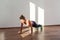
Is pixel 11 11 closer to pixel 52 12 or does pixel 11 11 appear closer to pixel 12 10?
pixel 12 10

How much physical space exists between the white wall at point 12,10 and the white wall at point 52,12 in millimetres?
146

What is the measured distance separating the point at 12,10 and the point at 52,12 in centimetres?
92

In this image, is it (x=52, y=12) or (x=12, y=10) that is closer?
(x=12, y=10)

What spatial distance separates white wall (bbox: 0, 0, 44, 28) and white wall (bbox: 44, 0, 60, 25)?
5.8 inches

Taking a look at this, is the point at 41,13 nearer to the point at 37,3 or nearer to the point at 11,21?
the point at 37,3

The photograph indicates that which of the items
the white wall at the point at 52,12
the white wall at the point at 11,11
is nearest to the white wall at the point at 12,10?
the white wall at the point at 11,11

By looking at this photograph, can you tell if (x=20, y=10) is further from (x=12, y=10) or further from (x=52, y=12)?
(x=52, y=12)

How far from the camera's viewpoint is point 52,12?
3016mm

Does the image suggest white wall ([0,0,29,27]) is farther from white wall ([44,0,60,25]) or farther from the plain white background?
white wall ([44,0,60,25])

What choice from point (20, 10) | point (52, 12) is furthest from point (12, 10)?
point (52, 12)

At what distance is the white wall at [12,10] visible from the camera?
9.42 ft

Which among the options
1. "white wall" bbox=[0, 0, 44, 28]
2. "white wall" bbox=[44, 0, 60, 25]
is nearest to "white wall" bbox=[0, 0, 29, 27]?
"white wall" bbox=[0, 0, 44, 28]

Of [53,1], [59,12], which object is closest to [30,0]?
[53,1]

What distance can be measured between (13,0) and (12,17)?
0.38 metres
